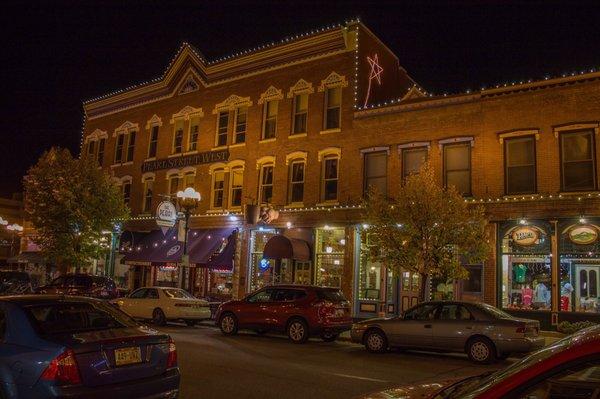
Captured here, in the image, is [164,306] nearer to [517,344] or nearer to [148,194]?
[517,344]

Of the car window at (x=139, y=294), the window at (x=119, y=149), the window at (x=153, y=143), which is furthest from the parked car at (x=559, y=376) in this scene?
the window at (x=119, y=149)

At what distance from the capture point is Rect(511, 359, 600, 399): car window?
2717 millimetres

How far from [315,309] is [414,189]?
5.07 metres

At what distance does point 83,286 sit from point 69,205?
21.2 ft

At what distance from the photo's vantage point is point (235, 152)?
27906 mm

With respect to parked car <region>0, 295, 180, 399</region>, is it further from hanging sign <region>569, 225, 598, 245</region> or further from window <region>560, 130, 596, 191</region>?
window <region>560, 130, 596, 191</region>

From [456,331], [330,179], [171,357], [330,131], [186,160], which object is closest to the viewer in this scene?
[171,357]

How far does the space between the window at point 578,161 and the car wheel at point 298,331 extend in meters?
9.94

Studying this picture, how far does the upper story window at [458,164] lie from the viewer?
20.9 m

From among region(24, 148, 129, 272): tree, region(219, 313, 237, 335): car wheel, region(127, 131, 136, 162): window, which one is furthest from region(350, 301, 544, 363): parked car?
region(127, 131, 136, 162): window

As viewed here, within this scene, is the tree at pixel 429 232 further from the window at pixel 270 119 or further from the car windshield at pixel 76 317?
the car windshield at pixel 76 317

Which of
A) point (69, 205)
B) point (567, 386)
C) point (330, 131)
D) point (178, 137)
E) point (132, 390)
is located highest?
point (178, 137)

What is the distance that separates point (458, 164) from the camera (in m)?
21.2

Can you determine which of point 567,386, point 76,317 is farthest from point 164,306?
point 567,386
